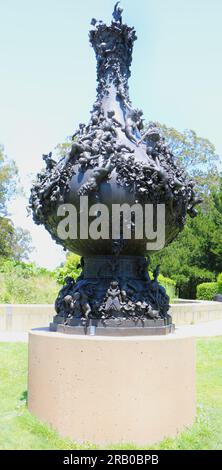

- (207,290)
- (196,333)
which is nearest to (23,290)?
(196,333)

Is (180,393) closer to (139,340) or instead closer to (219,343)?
(139,340)

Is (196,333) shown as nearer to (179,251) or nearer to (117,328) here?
(117,328)

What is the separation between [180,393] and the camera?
186 inches

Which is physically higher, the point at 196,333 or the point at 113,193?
the point at 113,193

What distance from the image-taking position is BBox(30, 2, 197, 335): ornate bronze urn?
4945 millimetres

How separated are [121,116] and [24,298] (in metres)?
11.1

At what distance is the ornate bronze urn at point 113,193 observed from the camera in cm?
495

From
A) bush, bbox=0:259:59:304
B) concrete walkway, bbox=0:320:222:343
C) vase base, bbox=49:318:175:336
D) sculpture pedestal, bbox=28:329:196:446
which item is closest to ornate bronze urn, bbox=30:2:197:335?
vase base, bbox=49:318:175:336

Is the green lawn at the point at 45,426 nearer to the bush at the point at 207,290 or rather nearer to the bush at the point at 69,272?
the bush at the point at 69,272

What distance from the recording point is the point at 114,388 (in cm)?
441

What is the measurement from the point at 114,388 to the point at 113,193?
177cm

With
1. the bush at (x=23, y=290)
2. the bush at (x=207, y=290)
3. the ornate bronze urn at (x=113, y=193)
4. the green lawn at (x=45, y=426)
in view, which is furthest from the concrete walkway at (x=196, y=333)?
Answer: the bush at (x=207, y=290)

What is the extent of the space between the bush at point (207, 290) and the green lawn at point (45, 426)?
1365 cm

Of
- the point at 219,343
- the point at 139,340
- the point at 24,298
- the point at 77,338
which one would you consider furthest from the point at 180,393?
the point at 24,298
